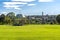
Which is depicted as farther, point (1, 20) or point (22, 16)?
point (22, 16)

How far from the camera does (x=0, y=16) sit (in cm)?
6556

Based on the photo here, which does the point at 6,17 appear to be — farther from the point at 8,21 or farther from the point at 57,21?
the point at 57,21

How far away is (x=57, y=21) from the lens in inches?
2694

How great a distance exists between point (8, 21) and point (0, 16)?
3.85m

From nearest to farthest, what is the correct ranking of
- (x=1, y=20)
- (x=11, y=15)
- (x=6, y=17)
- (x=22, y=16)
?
(x=1, y=20), (x=6, y=17), (x=11, y=15), (x=22, y=16)

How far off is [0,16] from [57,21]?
23733mm

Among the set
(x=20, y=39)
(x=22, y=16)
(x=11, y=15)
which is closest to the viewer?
(x=20, y=39)


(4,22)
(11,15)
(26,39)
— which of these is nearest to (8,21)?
(4,22)

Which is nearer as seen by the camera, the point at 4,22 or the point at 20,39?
the point at 20,39

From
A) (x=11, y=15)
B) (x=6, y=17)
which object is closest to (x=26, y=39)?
(x=6, y=17)

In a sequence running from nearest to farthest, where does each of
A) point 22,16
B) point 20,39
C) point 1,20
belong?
point 20,39
point 1,20
point 22,16

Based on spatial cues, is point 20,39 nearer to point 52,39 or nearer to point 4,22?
point 52,39

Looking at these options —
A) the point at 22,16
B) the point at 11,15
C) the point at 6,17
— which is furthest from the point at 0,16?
the point at 22,16

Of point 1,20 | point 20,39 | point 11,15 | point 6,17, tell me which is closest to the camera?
point 20,39
